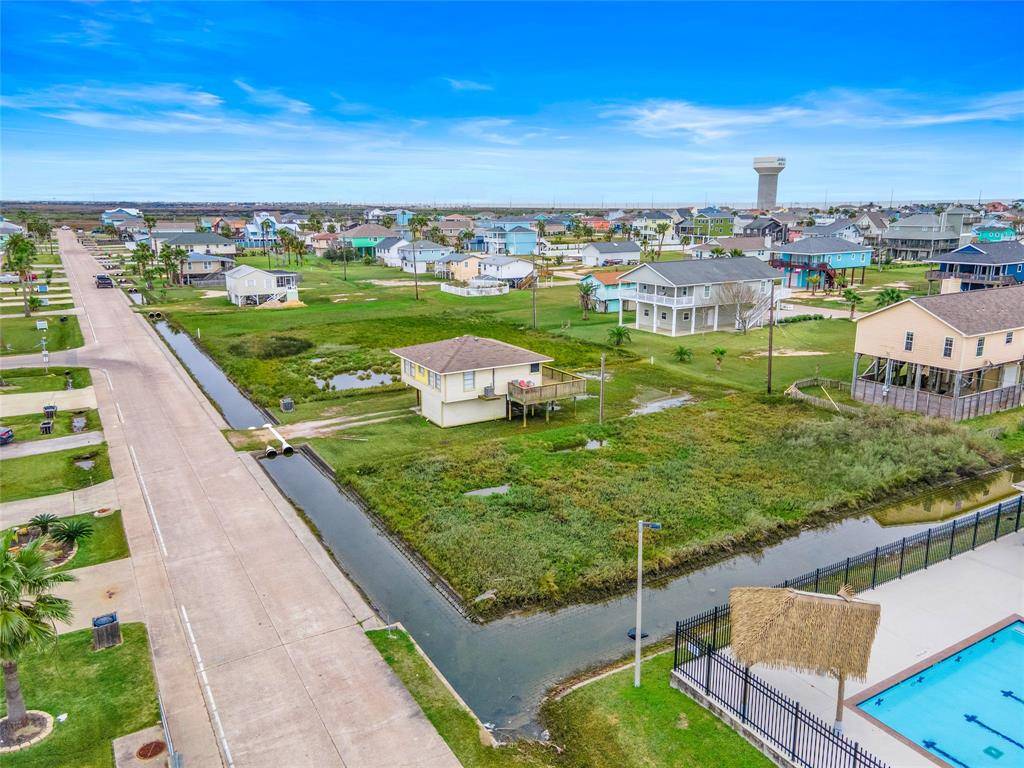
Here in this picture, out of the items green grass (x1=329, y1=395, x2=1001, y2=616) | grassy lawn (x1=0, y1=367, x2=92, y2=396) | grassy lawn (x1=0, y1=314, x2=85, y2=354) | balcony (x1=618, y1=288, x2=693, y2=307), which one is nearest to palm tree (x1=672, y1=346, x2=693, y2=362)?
balcony (x1=618, y1=288, x2=693, y2=307)

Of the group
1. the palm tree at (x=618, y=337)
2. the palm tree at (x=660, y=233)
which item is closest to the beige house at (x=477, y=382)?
the palm tree at (x=618, y=337)

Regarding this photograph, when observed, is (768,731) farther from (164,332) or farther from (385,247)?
(385,247)

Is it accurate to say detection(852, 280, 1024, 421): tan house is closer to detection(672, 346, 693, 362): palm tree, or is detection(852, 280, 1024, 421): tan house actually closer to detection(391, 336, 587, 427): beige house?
detection(672, 346, 693, 362): palm tree

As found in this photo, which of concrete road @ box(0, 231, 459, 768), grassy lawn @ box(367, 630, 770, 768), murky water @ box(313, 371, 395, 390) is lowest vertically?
grassy lawn @ box(367, 630, 770, 768)

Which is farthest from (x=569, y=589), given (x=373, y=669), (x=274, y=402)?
(x=274, y=402)

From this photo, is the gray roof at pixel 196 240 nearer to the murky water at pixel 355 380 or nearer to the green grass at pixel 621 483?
the murky water at pixel 355 380
